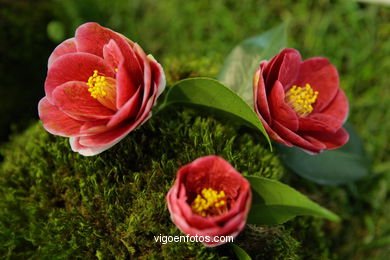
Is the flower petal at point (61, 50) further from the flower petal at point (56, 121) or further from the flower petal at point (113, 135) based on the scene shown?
the flower petal at point (113, 135)

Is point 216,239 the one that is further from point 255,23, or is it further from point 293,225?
point 255,23

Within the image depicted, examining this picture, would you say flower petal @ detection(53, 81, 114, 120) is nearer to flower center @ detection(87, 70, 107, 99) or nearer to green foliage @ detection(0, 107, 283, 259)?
flower center @ detection(87, 70, 107, 99)

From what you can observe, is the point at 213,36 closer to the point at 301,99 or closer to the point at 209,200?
the point at 301,99

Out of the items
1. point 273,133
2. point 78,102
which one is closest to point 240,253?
point 273,133

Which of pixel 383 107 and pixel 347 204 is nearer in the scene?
pixel 347 204

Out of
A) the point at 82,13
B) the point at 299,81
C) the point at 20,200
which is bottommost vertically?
the point at 20,200

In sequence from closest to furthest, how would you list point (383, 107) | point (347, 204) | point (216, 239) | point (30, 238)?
1. point (216, 239)
2. point (30, 238)
3. point (347, 204)
4. point (383, 107)

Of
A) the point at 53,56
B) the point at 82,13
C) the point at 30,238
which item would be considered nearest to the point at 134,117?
the point at 53,56

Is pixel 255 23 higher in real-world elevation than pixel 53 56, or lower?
lower
